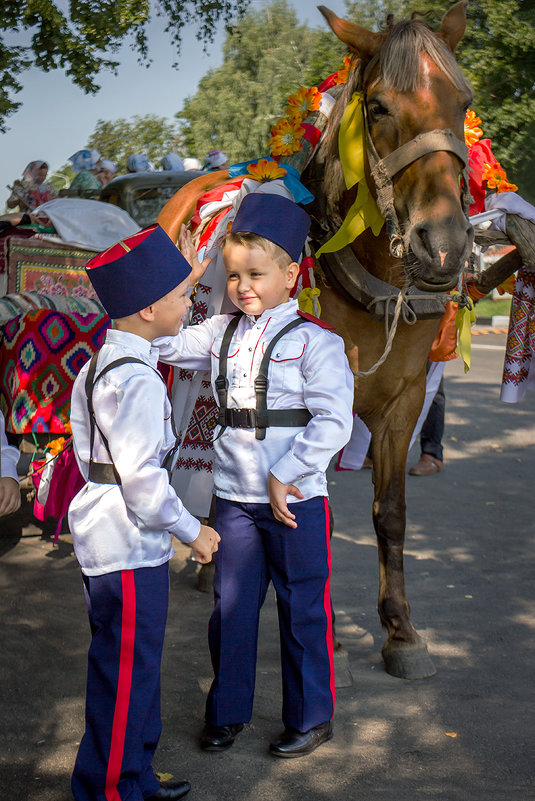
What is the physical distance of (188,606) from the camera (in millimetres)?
4258

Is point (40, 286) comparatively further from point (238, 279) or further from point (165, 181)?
point (165, 181)

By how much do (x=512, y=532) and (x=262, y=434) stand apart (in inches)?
130

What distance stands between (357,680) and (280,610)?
79 centimetres

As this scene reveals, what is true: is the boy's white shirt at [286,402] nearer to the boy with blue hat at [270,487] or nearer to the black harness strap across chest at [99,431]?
the boy with blue hat at [270,487]

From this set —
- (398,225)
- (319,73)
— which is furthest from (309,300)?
(319,73)

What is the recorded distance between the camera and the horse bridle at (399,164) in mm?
2801

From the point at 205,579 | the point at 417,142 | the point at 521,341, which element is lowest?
the point at 205,579

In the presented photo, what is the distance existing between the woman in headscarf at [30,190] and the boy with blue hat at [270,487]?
218 inches

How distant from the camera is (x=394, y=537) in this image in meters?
3.80

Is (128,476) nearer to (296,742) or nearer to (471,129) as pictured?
(296,742)

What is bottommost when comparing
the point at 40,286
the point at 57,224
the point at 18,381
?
the point at 18,381

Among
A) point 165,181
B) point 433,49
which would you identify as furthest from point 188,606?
point 165,181

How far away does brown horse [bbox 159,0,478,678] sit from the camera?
2.75 m

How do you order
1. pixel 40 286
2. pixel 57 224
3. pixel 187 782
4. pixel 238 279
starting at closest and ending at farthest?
pixel 187 782, pixel 238 279, pixel 40 286, pixel 57 224
